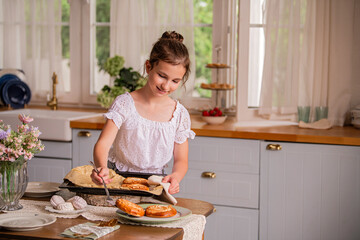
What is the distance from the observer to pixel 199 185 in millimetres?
3006

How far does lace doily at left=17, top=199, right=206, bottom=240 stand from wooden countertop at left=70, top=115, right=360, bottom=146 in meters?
1.28

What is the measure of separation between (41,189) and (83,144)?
129 cm

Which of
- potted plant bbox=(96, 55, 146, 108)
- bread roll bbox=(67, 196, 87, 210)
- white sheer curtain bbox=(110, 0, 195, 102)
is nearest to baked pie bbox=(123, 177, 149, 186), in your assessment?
bread roll bbox=(67, 196, 87, 210)

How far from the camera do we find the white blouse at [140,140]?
209 centimetres

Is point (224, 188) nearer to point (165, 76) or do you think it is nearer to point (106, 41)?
point (165, 76)

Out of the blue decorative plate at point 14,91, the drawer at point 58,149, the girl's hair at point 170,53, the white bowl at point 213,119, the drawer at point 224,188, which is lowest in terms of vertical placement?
the drawer at point 224,188

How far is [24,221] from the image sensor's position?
60.2 inches

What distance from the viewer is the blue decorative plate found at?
12.5ft

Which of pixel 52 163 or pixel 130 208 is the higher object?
pixel 130 208

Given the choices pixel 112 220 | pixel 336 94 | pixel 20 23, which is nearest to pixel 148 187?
pixel 112 220

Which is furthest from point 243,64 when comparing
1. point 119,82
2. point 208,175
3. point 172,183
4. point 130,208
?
point 130,208

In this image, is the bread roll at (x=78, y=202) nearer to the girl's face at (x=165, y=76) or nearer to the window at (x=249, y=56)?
the girl's face at (x=165, y=76)

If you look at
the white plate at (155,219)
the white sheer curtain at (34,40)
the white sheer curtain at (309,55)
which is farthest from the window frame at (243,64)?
the white plate at (155,219)

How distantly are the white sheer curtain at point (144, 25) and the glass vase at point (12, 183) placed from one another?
2008mm
